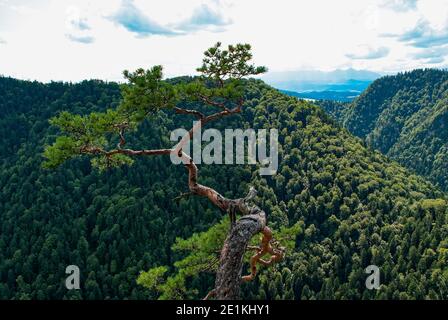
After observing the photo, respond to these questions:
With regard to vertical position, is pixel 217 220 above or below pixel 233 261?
below

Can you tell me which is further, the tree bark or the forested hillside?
the forested hillside

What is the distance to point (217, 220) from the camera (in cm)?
15600

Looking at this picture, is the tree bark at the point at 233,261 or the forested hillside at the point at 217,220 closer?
the tree bark at the point at 233,261

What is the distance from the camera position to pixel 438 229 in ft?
474

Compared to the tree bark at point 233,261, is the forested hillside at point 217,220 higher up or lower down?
lower down

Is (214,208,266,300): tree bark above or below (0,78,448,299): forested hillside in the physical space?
above

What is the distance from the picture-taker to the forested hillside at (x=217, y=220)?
139375 mm

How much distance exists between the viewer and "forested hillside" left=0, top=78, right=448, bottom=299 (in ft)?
457

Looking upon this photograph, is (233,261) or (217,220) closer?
(233,261)

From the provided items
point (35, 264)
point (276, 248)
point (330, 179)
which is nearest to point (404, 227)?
point (330, 179)
